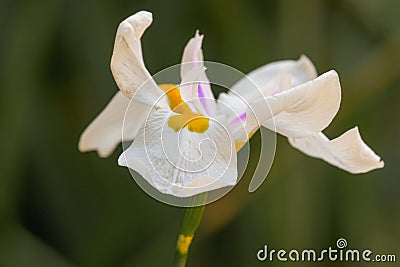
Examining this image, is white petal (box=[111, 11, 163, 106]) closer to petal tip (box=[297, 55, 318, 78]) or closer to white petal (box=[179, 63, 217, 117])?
white petal (box=[179, 63, 217, 117])

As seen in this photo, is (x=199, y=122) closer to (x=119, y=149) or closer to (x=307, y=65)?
(x=307, y=65)

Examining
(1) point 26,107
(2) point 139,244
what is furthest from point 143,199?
(1) point 26,107

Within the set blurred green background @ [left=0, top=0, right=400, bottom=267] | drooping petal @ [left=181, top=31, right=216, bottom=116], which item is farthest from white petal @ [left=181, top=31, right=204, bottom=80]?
blurred green background @ [left=0, top=0, right=400, bottom=267]

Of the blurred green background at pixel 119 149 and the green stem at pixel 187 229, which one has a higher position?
the blurred green background at pixel 119 149

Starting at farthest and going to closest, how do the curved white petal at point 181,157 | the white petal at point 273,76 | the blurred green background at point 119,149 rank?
the blurred green background at point 119,149 → the white petal at point 273,76 → the curved white petal at point 181,157

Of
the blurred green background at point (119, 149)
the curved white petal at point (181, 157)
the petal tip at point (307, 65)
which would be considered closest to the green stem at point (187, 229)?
the curved white petal at point (181, 157)

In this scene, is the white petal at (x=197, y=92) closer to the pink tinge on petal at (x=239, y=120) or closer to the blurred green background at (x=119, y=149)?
the pink tinge on petal at (x=239, y=120)
